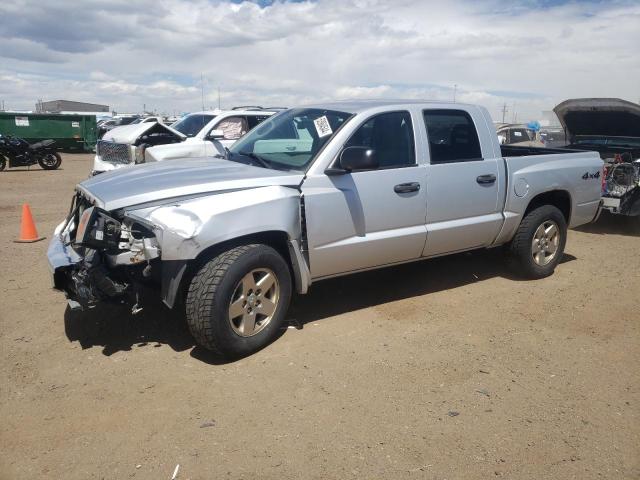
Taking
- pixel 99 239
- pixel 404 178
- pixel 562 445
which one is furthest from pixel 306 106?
pixel 562 445

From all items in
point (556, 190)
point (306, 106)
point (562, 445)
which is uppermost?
point (306, 106)

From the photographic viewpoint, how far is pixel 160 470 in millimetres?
2764

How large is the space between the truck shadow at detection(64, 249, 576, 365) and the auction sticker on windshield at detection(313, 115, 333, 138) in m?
1.57

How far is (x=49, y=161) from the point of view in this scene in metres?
17.5

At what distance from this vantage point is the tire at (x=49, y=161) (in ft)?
56.7

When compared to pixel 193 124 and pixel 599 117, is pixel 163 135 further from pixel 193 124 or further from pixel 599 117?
pixel 599 117

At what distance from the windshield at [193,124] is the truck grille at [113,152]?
1270 millimetres

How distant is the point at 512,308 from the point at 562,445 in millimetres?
2183

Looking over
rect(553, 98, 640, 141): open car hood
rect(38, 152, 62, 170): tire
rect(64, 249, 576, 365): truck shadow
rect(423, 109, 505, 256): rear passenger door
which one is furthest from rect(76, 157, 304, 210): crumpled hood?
rect(38, 152, 62, 170): tire

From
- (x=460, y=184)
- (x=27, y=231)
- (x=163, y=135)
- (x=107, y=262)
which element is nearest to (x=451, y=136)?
(x=460, y=184)

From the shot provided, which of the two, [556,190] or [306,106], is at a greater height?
[306,106]

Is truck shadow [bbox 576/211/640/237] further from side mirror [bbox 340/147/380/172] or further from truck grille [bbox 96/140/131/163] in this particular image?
truck grille [bbox 96/140/131/163]

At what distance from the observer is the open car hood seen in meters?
8.19

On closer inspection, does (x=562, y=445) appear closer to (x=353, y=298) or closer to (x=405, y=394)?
(x=405, y=394)
